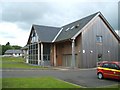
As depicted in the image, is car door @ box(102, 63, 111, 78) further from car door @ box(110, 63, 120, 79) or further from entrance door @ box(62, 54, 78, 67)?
entrance door @ box(62, 54, 78, 67)

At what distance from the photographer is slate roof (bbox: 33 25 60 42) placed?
34.1m

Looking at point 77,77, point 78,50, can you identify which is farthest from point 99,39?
point 77,77

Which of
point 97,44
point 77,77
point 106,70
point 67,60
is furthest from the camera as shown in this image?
point 67,60

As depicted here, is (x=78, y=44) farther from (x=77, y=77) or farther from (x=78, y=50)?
(x=77, y=77)

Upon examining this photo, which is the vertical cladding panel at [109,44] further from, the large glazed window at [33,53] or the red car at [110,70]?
the red car at [110,70]

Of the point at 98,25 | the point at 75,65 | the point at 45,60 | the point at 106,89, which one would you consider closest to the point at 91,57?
the point at 75,65

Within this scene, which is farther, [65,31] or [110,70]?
[65,31]

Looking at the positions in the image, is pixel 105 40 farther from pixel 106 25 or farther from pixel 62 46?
pixel 62 46

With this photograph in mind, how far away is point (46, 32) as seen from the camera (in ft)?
120

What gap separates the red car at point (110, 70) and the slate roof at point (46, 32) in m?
18.5

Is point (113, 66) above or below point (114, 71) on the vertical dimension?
above

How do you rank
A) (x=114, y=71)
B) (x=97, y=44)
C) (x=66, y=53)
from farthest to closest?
(x=66, y=53) → (x=97, y=44) → (x=114, y=71)

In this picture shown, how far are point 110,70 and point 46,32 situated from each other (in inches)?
897

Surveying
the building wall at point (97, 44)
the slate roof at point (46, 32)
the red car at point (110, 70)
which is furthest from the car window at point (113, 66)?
the slate roof at point (46, 32)
